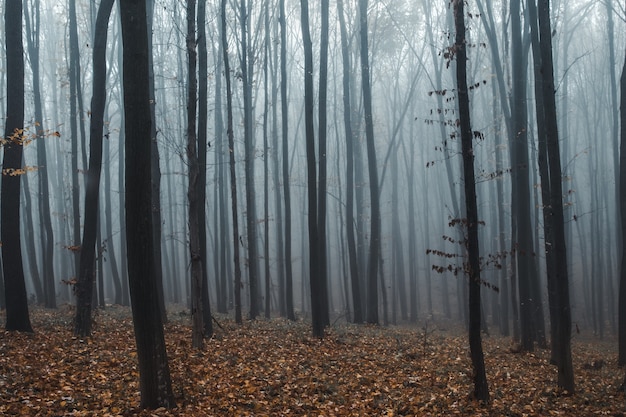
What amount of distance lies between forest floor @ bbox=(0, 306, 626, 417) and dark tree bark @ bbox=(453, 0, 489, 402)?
69cm

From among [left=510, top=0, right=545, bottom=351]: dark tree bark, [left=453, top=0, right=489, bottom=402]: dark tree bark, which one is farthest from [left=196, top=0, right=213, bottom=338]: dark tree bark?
[left=510, top=0, right=545, bottom=351]: dark tree bark

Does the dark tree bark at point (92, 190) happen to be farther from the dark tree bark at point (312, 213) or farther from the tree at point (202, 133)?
the dark tree bark at point (312, 213)

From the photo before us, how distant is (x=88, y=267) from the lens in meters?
11.4

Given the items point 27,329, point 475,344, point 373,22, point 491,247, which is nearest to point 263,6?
point 373,22

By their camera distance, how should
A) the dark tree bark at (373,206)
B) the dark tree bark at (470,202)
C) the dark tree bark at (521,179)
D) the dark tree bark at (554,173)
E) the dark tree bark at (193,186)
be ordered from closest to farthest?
1. the dark tree bark at (470,202)
2. the dark tree bark at (554,173)
3. the dark tree bark at (193,186)
4. the dark tree bark at (521,179)
5. the dark tree bark at (373,206)

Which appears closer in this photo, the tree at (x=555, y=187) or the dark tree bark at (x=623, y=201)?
the tree at (x=555, y=187)

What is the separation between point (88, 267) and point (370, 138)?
10.9 metres

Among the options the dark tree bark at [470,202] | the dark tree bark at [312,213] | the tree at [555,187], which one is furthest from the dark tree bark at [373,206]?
the dark tree bark at [470,202]

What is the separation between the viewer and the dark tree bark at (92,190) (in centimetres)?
1123

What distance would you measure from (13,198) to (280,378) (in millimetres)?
6719

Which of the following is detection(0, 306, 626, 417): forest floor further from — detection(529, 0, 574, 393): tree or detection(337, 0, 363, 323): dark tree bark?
detection(337, 0, 363, 323): dark tree bark

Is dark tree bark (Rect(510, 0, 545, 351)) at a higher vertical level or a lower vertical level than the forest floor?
higher

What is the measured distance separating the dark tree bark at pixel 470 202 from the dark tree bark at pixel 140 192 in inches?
180

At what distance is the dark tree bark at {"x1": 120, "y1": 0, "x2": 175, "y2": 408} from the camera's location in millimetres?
6520
